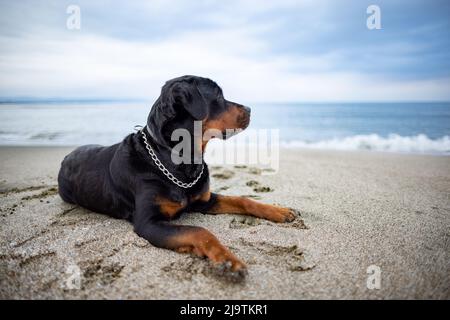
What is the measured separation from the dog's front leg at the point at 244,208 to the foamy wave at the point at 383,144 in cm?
789

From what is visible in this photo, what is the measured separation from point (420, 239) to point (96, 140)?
418 inches

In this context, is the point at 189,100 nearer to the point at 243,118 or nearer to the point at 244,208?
the point at 243,118

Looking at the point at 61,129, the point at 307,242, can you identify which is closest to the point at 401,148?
the point at 307,242

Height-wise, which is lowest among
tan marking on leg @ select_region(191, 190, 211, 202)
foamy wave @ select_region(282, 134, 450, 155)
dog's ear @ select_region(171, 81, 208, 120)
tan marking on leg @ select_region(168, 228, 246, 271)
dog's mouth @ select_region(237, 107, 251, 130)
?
tan marking on leg @ select_region(168, 228, 246, 271)

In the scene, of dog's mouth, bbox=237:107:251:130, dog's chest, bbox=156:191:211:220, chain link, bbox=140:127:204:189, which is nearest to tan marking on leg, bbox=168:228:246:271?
dog's chest, bbox=156:191:211:220

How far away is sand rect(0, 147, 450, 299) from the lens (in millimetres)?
2076

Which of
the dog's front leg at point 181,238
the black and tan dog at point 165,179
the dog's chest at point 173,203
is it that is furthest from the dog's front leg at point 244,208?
the dog's front leg at point 181,238

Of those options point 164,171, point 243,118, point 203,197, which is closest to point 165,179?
point 164,171

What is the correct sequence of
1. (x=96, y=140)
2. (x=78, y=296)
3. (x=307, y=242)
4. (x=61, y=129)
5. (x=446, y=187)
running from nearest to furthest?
(x=78, y=296), (x=307, y=242), (x=446, y=187), (x=96, y=140), (x=61, y=129)

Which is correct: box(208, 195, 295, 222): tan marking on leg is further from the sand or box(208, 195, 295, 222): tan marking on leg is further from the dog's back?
the dog's back

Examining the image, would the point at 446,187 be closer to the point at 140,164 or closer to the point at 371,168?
the point at 371,168

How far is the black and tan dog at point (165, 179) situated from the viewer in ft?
8.77

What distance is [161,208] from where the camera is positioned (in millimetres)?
2844

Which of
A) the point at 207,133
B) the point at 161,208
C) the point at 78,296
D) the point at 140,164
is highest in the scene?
the point at 207,133
